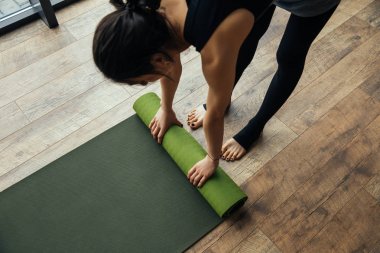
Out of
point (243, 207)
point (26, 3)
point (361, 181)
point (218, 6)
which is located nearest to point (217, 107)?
point (218, 6)

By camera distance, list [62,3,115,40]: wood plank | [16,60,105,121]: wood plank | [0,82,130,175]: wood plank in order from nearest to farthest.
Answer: [0,82,130,175]: wood plank → [16,60,105,121]: wood plank → [62,3,115,40]: wood plank

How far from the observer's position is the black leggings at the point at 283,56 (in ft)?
3.29

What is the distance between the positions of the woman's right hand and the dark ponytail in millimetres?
571

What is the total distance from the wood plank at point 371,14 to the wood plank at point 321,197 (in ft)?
2.53

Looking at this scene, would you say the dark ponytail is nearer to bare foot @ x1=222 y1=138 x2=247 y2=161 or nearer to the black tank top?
the black tank top

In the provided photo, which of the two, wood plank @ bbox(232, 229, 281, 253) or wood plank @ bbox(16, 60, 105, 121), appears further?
wood plank @ bbox(16, 60, 105, 121)

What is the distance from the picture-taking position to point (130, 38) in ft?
2.30

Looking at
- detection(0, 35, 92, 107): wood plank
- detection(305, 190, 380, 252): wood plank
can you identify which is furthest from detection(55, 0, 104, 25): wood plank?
detection(305, 190, 380, 252): wood plank

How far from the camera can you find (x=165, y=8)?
30.4 inches

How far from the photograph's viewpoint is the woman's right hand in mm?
1320

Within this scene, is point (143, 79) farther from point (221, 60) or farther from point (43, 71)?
point (43, 71)

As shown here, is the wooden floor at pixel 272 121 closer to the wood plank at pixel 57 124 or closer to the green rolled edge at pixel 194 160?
the wood plank at pixel 57 124

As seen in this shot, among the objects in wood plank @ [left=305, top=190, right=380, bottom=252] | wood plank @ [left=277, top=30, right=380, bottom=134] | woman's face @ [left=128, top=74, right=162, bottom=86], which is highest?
woman's face @ [left=128, top=74, right=162, bottom=86]

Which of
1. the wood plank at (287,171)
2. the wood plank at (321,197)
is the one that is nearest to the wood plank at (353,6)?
the wood plank at (287,171)
